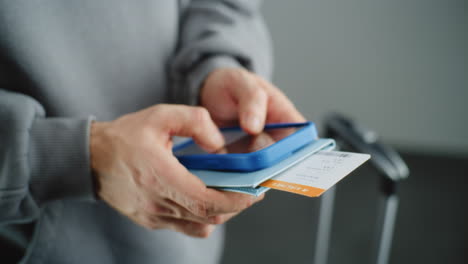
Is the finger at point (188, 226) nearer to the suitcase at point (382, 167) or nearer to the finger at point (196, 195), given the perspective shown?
the finger at point (196, 195)

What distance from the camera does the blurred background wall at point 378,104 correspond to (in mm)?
1677

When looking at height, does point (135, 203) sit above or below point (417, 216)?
above

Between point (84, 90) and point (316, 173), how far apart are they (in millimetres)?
442

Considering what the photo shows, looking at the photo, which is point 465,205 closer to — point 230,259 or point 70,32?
point 230,259

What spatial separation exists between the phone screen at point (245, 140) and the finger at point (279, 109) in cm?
6

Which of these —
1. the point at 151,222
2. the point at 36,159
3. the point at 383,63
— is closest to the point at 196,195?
the point at 151,222

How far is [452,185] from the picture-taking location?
2.00m

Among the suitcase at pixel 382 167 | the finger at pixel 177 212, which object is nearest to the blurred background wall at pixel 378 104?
the suitcase at pixel 382 167

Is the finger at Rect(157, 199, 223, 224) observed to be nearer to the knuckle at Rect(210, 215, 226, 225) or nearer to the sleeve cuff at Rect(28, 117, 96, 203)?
the knuckle at Rect(210, 215, 226, 225)

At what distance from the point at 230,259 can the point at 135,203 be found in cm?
122

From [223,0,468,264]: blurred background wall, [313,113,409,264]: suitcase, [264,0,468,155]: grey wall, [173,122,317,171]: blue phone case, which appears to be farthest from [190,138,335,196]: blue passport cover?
[264,0,468,155]: grey wall

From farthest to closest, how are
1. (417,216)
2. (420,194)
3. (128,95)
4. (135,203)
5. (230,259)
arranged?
(420,194)
(417,216)
(230,259)
(128,95)
(135,203)

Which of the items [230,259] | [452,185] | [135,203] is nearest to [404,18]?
[452,185]

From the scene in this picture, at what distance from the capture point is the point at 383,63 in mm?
2158
